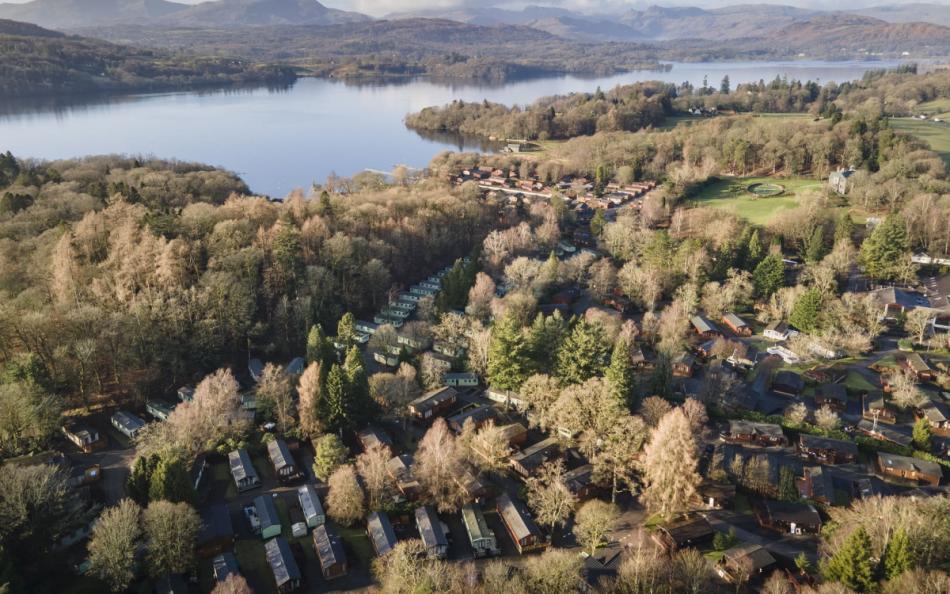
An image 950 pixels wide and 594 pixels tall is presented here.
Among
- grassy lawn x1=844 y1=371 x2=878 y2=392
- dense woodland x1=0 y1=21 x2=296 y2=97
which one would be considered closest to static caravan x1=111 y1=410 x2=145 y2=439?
grassy lawn x1=844 y1=371 x2=878 y2=392

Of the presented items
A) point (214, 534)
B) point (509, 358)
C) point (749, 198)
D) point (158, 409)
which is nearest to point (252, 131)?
point (749, 198)

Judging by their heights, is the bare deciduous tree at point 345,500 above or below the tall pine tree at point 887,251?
below

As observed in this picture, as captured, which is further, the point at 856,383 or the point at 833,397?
the point at 856,383

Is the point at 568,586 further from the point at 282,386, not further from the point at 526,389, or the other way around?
the point at 282,386

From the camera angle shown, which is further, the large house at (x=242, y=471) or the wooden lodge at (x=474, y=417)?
the wooden lodge at (x=474, y=417)

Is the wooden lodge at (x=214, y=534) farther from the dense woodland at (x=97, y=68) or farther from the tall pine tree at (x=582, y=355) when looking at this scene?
the dense woodland at (x=97, y=68)

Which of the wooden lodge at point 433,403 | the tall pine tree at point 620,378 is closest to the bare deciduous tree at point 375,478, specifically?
the wooden lodge at point 433,403

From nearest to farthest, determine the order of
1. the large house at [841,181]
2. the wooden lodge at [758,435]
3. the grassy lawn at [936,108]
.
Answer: the wooden lodge at [758,435] < the large house at [841,181] < the grassy lawn at [936,108]

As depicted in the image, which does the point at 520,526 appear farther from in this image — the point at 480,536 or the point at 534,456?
the point at 534,456
